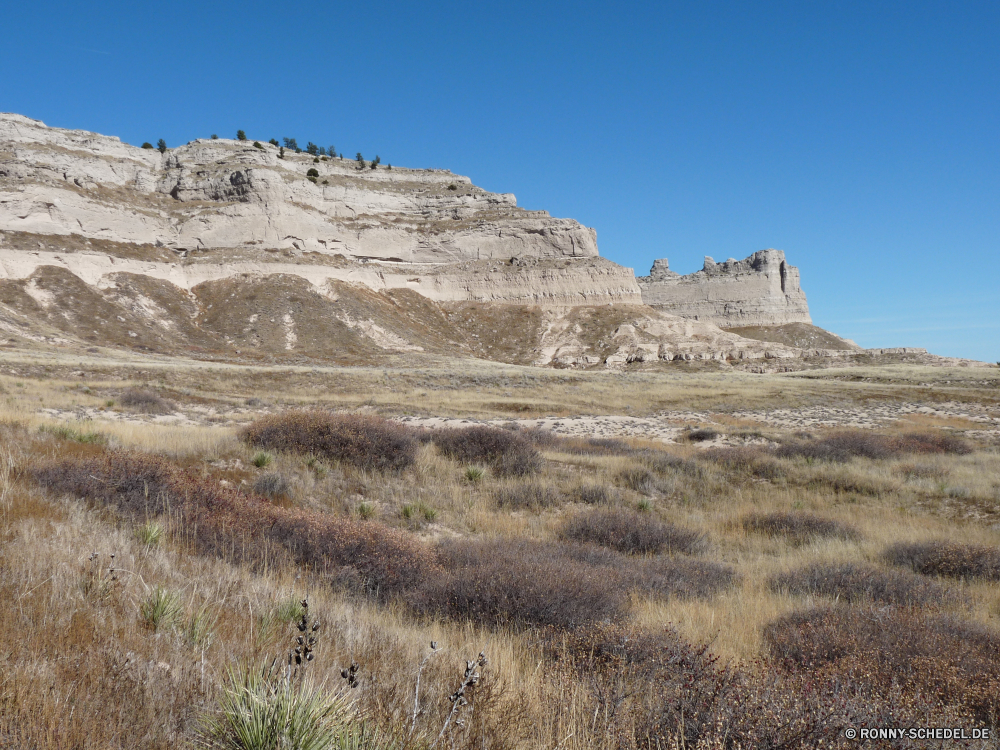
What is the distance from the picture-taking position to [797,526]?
8773mm

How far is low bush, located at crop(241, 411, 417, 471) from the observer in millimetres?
10273

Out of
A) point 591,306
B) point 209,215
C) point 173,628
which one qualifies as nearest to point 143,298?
point 209,215

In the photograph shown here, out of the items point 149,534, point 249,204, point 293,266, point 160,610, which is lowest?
point 149,534

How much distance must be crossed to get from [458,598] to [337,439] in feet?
21.4

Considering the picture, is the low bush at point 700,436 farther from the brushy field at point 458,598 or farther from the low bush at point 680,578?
the low bush at point 680,578

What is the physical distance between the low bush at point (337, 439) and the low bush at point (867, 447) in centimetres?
1064

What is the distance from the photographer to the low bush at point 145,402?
690 inches

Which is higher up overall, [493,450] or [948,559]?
[493,450]

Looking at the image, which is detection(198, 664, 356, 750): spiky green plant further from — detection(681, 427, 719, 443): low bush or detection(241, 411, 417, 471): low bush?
detection(681, 427, 719, 443): low bush

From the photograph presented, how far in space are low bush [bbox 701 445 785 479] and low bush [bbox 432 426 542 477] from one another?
5.04 m

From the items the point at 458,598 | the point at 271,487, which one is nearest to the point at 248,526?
the point at 271,487

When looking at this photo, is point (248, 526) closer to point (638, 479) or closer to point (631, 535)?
point (631, 535)

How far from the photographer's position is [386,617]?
4.25 meters

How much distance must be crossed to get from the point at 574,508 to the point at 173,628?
790 centimetres
